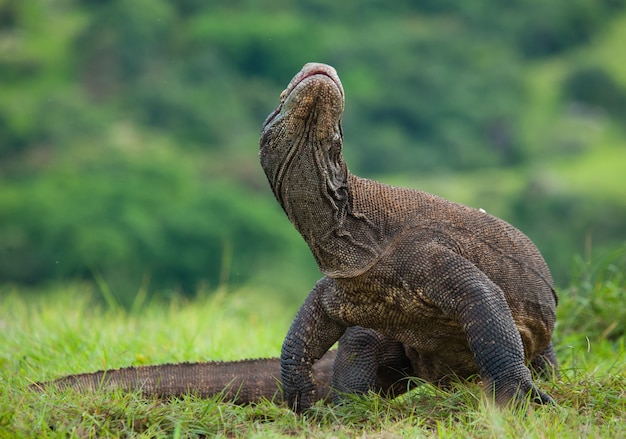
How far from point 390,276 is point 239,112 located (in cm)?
5454

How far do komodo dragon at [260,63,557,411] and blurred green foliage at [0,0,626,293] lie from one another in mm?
34134

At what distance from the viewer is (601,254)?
688cm

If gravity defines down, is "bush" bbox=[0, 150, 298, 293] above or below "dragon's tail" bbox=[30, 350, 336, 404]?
below

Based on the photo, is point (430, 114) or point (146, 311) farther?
point (430, 114)

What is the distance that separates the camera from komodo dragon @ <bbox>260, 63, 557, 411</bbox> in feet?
14.0

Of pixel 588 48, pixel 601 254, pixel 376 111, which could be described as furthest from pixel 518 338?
pixel 588 48

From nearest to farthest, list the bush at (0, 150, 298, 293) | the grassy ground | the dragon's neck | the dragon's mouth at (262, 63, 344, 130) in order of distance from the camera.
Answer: the grassy ground
the dragon's mouth at (262, 63, 344, 130)
the dragon's neck
the bush at (0, 150, 298, 293)

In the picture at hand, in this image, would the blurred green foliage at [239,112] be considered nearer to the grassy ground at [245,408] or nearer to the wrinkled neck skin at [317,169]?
the grassy ground at [245,408]

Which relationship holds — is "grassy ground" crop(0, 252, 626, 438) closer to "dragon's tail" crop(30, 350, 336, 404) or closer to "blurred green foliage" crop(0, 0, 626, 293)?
"dragon's tail" crop(30, 350, 336, 404)

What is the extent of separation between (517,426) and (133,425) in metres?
1.57

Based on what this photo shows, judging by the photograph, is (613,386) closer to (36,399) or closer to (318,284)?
(318,284)

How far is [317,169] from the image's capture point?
14.2 feet

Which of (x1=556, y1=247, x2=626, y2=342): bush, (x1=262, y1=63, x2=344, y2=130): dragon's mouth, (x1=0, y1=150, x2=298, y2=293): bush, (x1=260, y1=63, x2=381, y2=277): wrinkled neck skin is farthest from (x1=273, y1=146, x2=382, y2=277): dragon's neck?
(x1=0, y1=150, x2=298, y2=293): bush

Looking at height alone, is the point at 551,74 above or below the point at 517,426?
below
